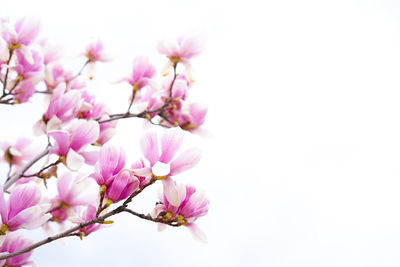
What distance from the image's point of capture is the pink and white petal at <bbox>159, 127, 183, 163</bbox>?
98cm

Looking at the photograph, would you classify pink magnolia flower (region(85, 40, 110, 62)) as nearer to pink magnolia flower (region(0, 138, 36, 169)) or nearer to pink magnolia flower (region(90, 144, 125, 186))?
pink magnolia flower (region(0, 138, 36, 169))

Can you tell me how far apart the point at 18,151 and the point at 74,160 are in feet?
2.21

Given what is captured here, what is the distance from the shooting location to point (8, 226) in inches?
41.7

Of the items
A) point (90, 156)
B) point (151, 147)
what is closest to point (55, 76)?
point (90, 156)

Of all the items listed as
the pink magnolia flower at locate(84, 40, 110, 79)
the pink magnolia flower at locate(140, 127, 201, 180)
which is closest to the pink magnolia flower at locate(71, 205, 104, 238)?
the pink magnolia flower at locate(140, 127, 201, 180)

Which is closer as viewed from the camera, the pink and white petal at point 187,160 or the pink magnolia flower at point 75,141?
the pink and white petal at point 187,160

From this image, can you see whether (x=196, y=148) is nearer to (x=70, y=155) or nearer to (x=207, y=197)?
(x=207, y=197)

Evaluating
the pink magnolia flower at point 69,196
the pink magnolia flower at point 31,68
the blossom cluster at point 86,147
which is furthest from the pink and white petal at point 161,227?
the pink magnolia flower at point 31,68

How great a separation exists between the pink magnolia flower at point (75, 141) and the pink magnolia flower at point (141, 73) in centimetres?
71

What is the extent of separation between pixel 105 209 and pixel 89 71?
3.48 ft

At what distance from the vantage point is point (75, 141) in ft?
3.87

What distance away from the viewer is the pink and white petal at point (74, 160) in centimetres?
118

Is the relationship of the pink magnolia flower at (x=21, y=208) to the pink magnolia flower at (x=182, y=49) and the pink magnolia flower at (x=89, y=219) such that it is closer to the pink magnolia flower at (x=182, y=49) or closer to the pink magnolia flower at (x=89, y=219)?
the pink magnolia flower at (x=89, y=219)

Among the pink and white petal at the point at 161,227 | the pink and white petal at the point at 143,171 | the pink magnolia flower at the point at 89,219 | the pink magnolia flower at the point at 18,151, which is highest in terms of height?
the pink and white petal at the point at 143,171
